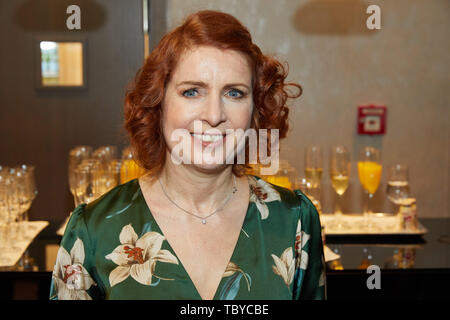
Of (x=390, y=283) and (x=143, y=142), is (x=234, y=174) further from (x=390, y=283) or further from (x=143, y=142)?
(x=390, y=283)

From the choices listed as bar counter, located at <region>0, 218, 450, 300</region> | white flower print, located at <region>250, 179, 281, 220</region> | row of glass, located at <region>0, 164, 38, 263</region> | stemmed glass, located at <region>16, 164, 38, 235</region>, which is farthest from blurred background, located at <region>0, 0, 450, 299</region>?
white flower print, located at <region>250, 179, 281, 220</region>

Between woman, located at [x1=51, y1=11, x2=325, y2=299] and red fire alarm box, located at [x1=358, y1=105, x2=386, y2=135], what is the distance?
220cm

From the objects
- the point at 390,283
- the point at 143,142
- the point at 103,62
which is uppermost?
the point at 103,62

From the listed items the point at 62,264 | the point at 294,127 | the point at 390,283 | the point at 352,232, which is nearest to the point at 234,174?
the point at 62,264

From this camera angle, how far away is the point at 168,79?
4.43 feet

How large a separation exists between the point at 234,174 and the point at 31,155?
252 centimetres

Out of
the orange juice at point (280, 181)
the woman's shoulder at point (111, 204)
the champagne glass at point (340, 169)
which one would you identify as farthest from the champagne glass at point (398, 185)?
the woman's shoulder at point (111, 204)

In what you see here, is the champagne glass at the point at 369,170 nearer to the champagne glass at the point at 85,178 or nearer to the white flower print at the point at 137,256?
the champagne glass at the point at 85,178

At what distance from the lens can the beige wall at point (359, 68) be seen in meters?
3.56

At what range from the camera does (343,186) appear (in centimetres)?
269

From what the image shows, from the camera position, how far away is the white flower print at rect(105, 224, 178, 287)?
134cm

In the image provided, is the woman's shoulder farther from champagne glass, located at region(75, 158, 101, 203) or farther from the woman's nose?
champagne glass, located at region(75, 158, 101, 203)

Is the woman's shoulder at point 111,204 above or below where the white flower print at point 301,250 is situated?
above

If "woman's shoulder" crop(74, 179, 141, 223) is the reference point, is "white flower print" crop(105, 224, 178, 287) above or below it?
below
